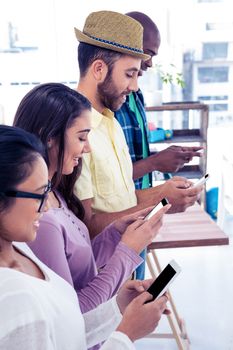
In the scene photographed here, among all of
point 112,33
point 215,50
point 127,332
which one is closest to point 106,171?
point 112,33

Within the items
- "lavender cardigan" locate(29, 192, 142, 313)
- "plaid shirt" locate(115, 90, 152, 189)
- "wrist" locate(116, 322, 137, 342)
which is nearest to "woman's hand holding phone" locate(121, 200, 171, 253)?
"lavender cardigan" locate(29, 192, 142, 313)

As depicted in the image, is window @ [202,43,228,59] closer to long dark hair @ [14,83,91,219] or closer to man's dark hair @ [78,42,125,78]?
man's dark hair @ [78,42,125,78]

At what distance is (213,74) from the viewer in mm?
4496

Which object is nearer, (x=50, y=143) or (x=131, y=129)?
(x=50, y=143)

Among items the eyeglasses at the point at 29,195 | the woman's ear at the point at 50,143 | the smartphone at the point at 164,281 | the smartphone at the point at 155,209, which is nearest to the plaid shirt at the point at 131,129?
the smartphone at the point at 155,209

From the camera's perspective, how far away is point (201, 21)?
426cm

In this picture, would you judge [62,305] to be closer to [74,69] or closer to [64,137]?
[64,137]

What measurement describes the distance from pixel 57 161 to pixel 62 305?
41 cm

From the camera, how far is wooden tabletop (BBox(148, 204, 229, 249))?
1594 mm

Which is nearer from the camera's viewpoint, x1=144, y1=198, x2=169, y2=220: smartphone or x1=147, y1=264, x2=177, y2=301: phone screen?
x1=147, y1=264, x2=177, y2=301: phone screen

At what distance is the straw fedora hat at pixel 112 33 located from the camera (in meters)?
1.36

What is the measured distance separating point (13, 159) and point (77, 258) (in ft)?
1.35

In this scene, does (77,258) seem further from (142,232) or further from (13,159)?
(13,159)

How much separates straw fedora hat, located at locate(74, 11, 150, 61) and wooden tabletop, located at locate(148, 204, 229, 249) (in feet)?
2.29
